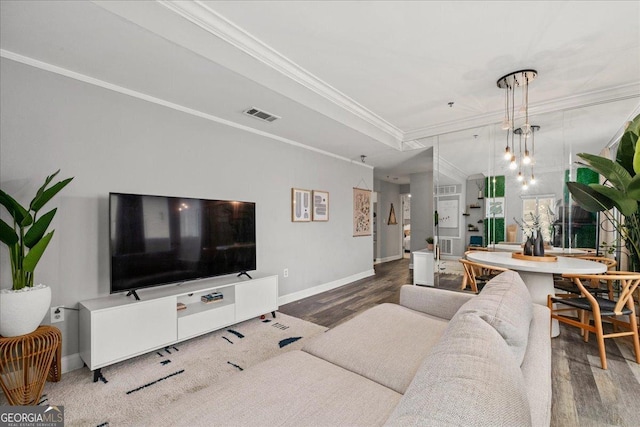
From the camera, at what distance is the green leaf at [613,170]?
2.57 metres

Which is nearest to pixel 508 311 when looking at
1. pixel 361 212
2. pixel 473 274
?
pixel 473 274

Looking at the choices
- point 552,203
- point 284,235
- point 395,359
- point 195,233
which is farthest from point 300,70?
point 552,203

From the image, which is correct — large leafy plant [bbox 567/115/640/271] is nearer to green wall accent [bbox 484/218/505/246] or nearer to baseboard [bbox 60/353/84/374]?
green wall accent [bbox 484/218/505/246]

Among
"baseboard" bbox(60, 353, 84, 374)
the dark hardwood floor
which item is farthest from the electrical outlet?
the dark hardwood floor

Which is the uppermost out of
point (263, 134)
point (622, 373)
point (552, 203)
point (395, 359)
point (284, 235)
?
point (263, 134)

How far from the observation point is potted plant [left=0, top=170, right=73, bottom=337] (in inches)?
71.6

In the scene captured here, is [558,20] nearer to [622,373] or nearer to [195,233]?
[622,373]

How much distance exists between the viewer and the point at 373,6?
1968 mm

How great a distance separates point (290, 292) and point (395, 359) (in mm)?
2904

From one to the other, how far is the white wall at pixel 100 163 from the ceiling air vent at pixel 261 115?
447 mm

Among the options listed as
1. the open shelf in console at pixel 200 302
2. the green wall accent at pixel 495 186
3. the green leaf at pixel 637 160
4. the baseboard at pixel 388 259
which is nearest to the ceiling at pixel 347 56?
the green wall accent at pixel 495 186

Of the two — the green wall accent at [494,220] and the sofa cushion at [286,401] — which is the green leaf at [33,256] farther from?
the green wall accent at [494,220]

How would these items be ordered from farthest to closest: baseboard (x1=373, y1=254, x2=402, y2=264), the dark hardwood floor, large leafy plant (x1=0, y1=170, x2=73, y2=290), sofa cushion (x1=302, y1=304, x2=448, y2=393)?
baseboard (x1=373, y1=254, x2=402, y2=264) < large leafy plant (x1=0, y1=170, x2=73, y2=290) < the dark hardwood floor < sofa cushion (x1=302, y1=304, x2=448, y2=393)

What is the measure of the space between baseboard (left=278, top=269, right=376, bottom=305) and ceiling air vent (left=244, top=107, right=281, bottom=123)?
2.44 m
